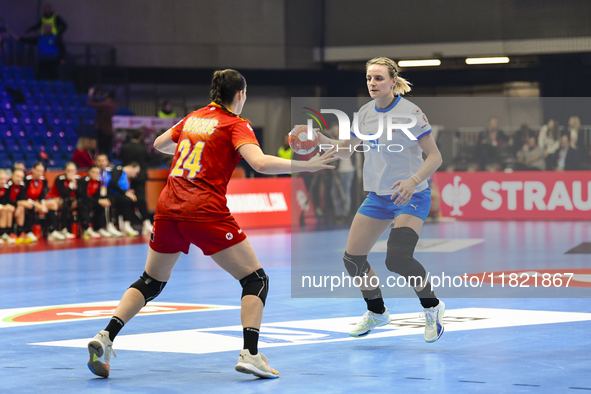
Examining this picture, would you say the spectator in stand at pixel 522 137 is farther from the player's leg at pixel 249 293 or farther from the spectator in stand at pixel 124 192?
the player's leg at pixel 249 293

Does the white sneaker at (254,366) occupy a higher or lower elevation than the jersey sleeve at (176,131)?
lower

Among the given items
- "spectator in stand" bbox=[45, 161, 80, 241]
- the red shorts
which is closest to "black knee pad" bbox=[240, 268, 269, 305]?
the red shorts

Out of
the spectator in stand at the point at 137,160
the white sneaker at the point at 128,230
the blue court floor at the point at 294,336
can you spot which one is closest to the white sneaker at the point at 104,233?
the white sneaker at the point at 128,230

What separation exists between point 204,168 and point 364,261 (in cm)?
179

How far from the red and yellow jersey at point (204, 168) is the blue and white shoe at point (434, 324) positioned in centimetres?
177

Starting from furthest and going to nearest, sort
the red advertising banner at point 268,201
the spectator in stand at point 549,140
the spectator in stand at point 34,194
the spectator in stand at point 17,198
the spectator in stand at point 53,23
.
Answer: the spectator in stand at point 53,23, the spectator in stand at point 549,140, the red advertising banner at point 268,201, the spectator in stand at point 34,194, the spectator in stand at point 17,198

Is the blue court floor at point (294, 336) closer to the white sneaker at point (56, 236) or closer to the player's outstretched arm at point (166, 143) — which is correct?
the player's outstretched arm at point (166, 143)

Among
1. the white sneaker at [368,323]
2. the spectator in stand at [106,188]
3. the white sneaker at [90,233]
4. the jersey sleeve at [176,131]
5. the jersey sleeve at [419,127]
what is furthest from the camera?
the white sneaker at [90,233]

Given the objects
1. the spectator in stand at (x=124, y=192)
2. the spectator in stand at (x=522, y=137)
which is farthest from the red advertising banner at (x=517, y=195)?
the spectator in stand at (x=124, y=192)

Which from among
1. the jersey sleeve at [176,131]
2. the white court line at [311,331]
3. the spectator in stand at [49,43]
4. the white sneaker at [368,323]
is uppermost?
the spectator in stand at [49,43]

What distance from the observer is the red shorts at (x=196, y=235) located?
496 centimetres

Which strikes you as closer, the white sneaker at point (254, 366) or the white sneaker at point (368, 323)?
the white sneaker at point (254, 366)

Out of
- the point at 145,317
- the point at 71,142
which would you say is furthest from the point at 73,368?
the point at 71,142

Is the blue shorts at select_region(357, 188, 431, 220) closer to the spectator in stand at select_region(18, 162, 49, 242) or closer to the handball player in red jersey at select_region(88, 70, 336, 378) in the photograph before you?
the handball player in red jersey at select_region(88, 70, 336, 378)
